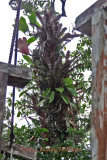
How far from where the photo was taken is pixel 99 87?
147 cm

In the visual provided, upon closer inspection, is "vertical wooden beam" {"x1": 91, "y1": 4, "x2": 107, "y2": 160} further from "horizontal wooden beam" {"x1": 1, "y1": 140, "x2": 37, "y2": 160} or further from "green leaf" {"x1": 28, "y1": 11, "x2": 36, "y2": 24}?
A: "green leaf" {"x1": 28, "y1": 11, "x2": 36, "y2": 24}

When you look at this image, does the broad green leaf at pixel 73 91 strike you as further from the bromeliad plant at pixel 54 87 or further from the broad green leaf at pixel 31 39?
the broad green leaf at pixel 31 39

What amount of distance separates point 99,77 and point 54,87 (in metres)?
3.64

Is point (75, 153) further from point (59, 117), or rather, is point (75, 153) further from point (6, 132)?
point (6, 132)

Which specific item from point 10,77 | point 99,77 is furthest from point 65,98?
point 99,77

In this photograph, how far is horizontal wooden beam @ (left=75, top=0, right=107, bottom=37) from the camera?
5.57 ft

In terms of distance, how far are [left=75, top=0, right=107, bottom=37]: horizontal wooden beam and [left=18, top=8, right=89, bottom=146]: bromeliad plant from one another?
2.88 metres

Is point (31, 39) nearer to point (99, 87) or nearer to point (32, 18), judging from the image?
point (32, 18)

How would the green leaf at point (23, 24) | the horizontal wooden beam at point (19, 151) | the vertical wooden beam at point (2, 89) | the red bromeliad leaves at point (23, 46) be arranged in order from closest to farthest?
the vertical wooden beam at point (2, 89), the horizontal wooden beam at point (19, 151), the red bromeliad leaves at point (23, 46), the green leaf at point (23, 24)

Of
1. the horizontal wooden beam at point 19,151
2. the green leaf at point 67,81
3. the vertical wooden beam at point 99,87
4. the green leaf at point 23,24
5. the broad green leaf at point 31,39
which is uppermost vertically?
the green leaf at point 23,24

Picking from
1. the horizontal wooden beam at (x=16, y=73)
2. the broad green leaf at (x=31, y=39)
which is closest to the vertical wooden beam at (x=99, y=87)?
the horizontal wooden beam at (x=16, y=73)

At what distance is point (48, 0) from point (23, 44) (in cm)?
244

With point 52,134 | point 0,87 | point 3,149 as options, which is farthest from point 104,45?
point 52,134

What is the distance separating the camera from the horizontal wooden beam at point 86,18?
1696 mm
